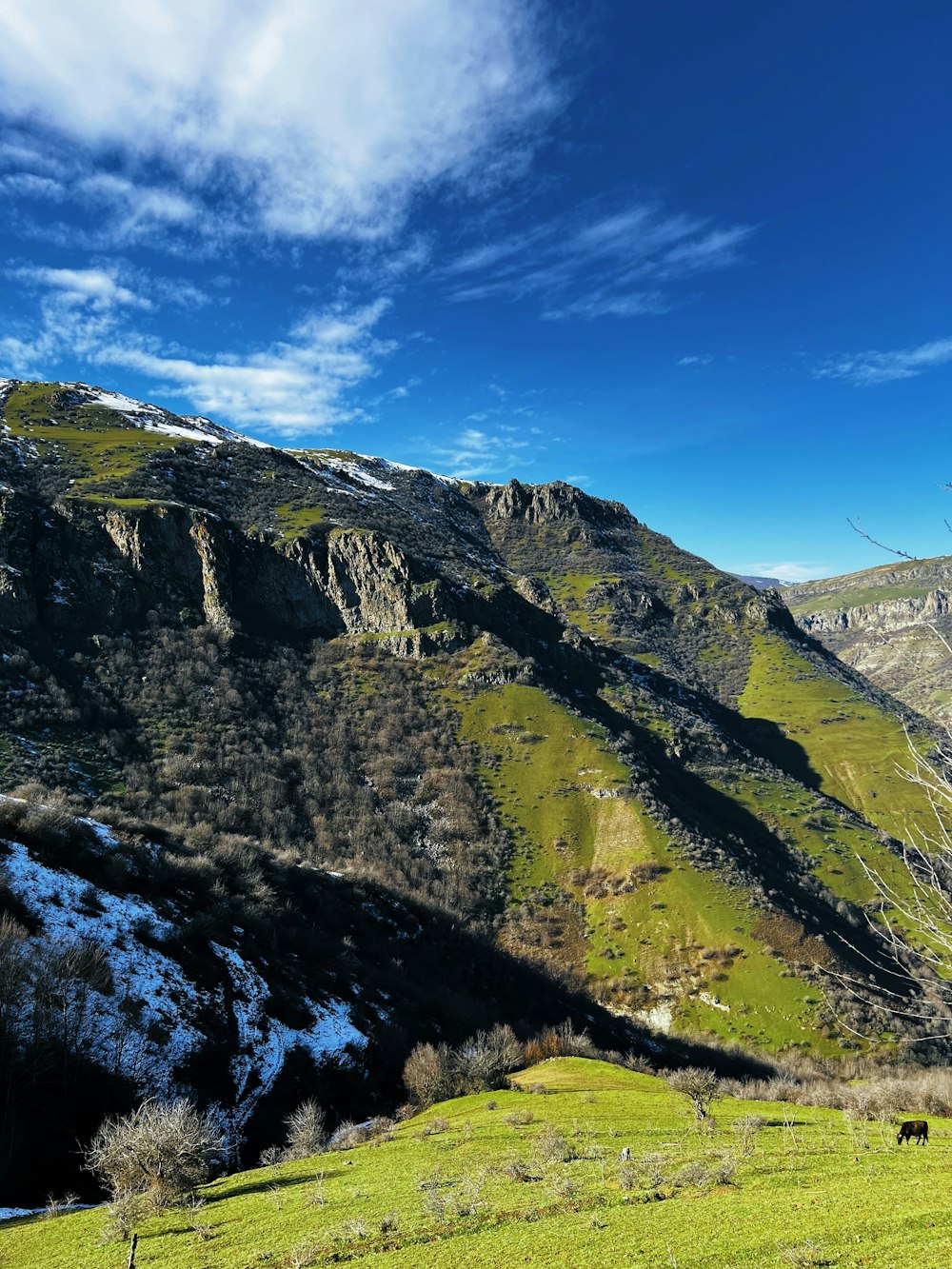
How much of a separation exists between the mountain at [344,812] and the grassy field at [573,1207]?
6.52 meters

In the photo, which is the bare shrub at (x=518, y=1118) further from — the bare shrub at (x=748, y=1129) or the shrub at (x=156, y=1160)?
the shrub at (x=156, y=1160)

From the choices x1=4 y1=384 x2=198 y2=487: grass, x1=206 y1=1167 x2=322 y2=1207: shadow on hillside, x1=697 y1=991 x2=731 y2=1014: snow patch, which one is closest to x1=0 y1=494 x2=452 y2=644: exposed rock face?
x1=4 y1=384 x2=198 y2=487: grass

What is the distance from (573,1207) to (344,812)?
101084 millimetres

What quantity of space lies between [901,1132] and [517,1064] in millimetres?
23458

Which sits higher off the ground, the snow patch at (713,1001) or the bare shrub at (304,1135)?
the bare shrub at (304,1135)

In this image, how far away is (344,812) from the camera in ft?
362

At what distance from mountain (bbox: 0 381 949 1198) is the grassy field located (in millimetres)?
6523

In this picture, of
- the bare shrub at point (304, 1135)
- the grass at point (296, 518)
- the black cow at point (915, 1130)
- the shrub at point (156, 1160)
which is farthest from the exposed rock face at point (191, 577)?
the black cow at point (915, 1130)

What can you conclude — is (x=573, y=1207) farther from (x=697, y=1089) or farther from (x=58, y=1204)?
(x=697, y=1089)

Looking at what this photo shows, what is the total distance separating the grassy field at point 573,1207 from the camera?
11.5m

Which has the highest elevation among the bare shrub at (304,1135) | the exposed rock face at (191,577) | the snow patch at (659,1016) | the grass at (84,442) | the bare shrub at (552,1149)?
the grass at (84,442)

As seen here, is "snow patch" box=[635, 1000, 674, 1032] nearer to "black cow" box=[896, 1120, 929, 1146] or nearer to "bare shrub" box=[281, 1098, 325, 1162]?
"bare shrub" box=[281, 1098, 325, 1162]

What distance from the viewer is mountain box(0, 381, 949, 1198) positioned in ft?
99.8

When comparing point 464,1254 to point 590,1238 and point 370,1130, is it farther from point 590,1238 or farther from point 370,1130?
point 370,1130
